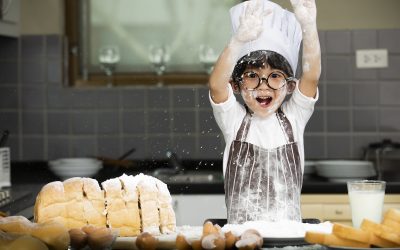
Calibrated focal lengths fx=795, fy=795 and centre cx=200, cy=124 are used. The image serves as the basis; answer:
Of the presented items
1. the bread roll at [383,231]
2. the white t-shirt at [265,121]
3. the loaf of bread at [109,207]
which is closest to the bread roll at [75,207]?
the loaf of bread at [109,207]

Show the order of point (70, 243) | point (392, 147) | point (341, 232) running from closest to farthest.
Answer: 1. point (341, 232)
2. point (70, 243)
3. point (392, 147)

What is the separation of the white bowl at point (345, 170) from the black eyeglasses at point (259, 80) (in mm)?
1422

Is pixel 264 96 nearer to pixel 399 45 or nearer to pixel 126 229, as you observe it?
pixel 126 229

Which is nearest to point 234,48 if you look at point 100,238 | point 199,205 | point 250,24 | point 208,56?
point 250,24

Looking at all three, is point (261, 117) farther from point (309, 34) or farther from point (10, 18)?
point (10, 18)

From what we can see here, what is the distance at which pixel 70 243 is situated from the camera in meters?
1.53

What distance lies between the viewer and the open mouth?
5.91 ft

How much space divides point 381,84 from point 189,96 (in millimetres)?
877

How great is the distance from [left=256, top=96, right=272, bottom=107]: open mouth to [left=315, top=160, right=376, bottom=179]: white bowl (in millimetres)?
1420

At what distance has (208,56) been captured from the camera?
3578mm

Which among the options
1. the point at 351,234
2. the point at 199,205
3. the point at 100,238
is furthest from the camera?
the point at 199,205

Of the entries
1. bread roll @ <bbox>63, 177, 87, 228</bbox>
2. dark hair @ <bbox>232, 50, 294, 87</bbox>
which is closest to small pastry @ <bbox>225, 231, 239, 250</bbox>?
bread roll @ <bbox>63, 177, 87, 228</bbox>

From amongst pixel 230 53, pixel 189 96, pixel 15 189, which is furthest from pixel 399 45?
pixel 230 53

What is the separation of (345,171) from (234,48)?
1.56m
